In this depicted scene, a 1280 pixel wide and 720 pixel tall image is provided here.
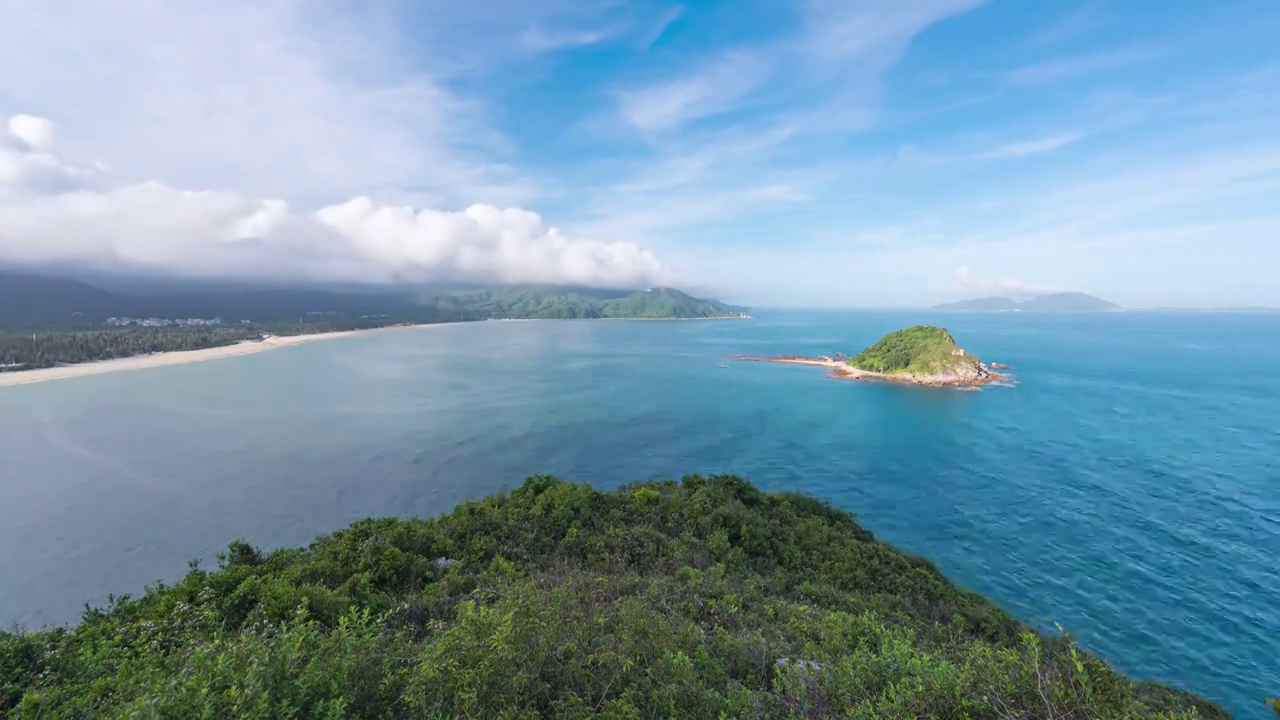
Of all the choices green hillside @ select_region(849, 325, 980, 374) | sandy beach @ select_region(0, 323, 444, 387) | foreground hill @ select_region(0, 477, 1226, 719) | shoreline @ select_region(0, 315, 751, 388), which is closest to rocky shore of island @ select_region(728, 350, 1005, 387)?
green hillside @ select_region(849, 325, 980, 374)

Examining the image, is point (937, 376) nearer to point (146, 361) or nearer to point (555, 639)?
point (555, 639)

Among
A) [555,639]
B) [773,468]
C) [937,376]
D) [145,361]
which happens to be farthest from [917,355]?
[145,361]

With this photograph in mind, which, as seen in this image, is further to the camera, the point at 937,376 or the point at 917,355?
the point at 917,355

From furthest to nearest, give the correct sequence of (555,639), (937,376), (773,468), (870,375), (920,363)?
(870,375)
(920,363)
(937,376)
(773,468)
(555,639)

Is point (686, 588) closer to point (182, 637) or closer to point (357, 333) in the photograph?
point (182, 637)

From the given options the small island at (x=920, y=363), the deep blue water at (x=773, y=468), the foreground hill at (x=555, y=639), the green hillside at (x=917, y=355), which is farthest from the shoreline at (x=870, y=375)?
the foreground hill at (x=555, y=639)

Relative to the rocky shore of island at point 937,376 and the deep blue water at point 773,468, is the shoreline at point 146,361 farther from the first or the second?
the rocky shore of island at point 937,376
